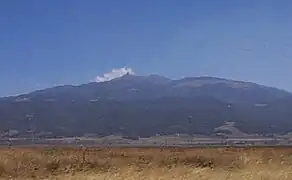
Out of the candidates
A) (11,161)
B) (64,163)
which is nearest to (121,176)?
(64,163)

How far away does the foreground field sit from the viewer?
38.2 metres

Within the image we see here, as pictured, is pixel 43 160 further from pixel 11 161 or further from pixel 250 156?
pixel 250 156

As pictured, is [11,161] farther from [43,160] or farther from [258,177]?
[258,177]

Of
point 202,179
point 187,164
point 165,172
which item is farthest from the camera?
point 187,164

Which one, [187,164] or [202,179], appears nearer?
[202,179]

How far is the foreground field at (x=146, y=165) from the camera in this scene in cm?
3816

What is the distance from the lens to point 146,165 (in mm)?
45125

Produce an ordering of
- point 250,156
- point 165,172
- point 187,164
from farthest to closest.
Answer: point 250,156 → point 187,164 → point 165,172

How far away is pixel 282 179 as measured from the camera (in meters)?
35.9

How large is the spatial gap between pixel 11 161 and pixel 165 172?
43.8 feet

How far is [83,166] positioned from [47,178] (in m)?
5.19

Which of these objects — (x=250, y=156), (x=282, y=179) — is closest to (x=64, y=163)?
(x=250, y=156)

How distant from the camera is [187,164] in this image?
151 feet

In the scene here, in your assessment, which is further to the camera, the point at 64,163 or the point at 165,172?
the point at 64,163
